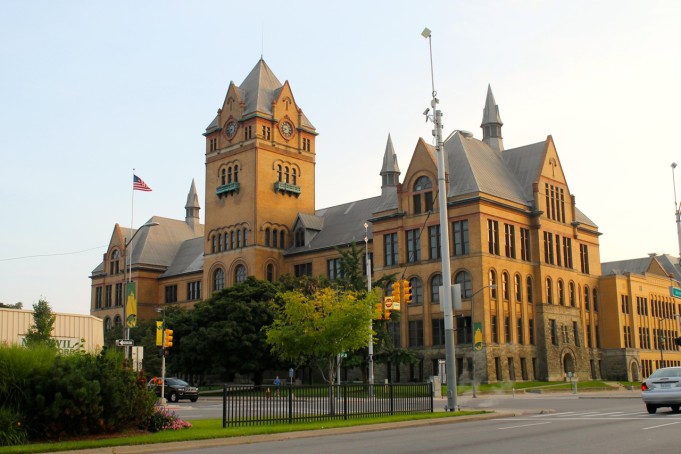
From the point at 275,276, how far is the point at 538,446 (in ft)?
242

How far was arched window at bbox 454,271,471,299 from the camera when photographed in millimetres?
68375

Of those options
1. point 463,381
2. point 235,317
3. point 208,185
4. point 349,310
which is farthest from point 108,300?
point 349,310

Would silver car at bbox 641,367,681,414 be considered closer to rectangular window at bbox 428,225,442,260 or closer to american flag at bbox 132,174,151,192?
american flag at bbox 132,174,151,192

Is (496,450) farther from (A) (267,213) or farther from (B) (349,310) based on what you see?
(A) (267,213)

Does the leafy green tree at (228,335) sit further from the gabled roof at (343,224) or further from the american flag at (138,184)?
the american flag at (138,184)

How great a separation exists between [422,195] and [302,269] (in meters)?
22.0

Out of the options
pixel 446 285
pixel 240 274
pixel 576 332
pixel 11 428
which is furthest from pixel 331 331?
pixel 240 274

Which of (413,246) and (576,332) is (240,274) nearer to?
(413,246)

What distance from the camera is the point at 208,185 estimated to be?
95.1 m

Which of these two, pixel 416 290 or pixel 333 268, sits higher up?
pixel 333 268

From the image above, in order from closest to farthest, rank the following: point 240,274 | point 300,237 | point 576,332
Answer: point 576,332
point 240,274
point 300,237

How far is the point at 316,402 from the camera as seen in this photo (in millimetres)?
24953

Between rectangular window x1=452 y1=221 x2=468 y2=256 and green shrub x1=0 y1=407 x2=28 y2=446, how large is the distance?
53.9 metres

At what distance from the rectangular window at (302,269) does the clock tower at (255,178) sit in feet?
5.39
